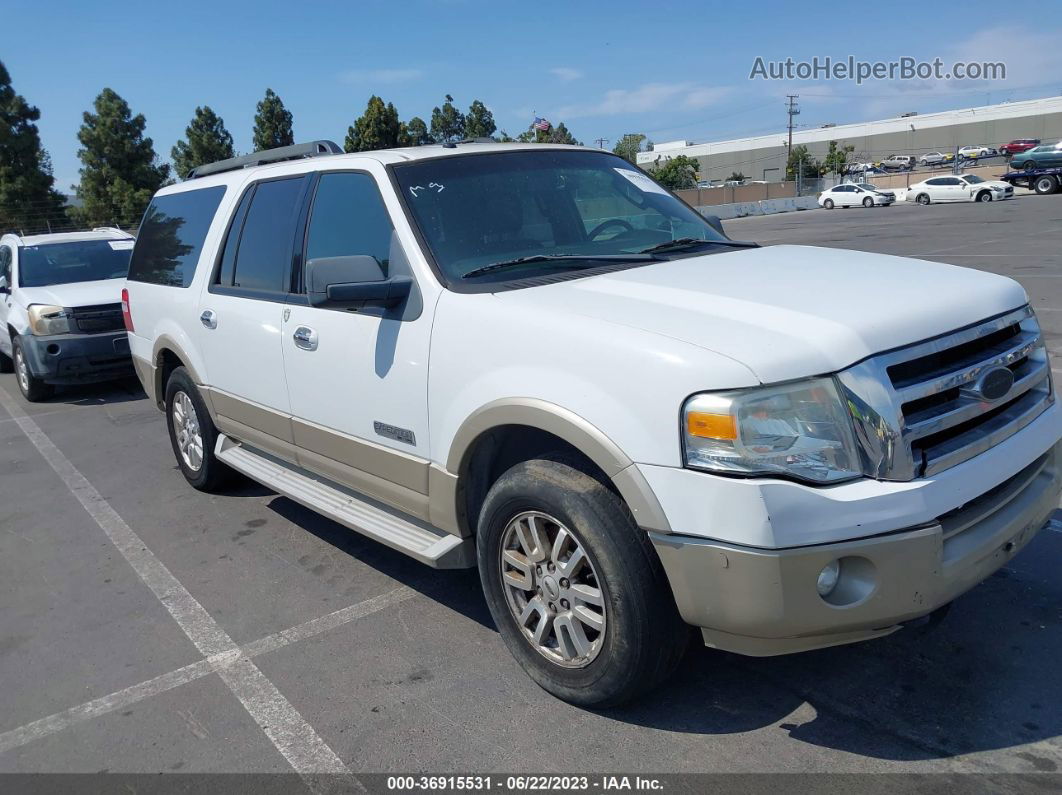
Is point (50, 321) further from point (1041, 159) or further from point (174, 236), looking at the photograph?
point (1041, 159)

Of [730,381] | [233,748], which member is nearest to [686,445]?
[730,381]

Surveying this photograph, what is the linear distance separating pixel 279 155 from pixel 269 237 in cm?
96

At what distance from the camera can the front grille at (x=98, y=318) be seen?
9281 millimetres

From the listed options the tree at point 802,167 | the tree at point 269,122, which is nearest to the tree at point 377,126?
the tree at point 269,122

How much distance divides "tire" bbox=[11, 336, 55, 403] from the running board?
219 inches

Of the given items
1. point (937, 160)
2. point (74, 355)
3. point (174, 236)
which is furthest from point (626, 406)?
point (937, 160)

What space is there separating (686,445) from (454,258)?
4.82 ft

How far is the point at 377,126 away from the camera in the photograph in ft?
142

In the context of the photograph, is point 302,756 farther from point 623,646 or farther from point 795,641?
point 795,641

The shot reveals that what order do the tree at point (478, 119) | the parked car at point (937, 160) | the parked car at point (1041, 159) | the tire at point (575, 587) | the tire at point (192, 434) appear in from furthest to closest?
the parked car at point (937, 160) → the tree at point (478, 119) → the parked car at point (1041, 159) → the tire at point (192, 434) → the tire at point (575, 587)

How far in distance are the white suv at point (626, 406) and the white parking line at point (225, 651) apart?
0.74 meters

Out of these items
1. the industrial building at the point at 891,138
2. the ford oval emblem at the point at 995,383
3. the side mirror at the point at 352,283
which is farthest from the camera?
the industrial building at the point at 891,138

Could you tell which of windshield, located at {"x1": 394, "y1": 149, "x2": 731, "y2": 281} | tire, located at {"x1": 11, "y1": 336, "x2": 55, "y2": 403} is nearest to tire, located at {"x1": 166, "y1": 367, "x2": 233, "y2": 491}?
windshield, located at {"x1": 394, "y1": 149, "x2": 731, "y2": 281}

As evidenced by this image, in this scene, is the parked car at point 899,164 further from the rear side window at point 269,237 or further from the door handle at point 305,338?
the door handle at point 305,338
